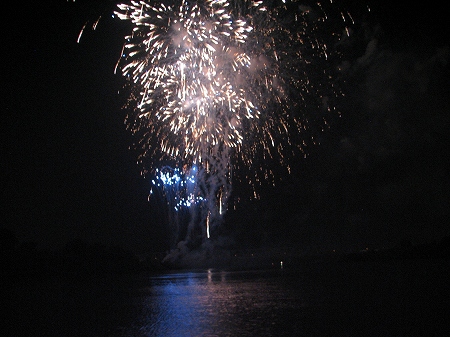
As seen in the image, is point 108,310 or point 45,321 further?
point 108,310

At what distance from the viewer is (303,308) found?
19.3 metres

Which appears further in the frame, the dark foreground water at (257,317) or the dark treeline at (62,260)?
the dark treeline at (62,260)

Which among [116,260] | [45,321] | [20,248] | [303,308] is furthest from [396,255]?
[45,321]

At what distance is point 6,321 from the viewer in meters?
18.5

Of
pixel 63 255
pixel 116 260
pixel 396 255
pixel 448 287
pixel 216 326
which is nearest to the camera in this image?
pixel 216 326

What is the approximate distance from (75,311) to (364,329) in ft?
47.4

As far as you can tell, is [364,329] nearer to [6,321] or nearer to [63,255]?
[6,321]

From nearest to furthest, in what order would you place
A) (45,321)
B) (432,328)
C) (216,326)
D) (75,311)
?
(432,328)
(216,326)
(45,321)
(75,311)

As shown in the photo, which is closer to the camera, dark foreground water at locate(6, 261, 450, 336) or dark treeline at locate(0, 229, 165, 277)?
dark foreground water at locate(6, 261, 450, 336)

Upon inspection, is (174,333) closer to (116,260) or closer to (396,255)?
(116,260)

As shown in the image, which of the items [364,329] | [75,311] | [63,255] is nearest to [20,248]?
[63,255]

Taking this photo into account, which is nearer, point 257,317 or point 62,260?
point 257,317

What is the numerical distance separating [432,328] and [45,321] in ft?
49.0

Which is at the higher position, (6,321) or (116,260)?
(116,260)
